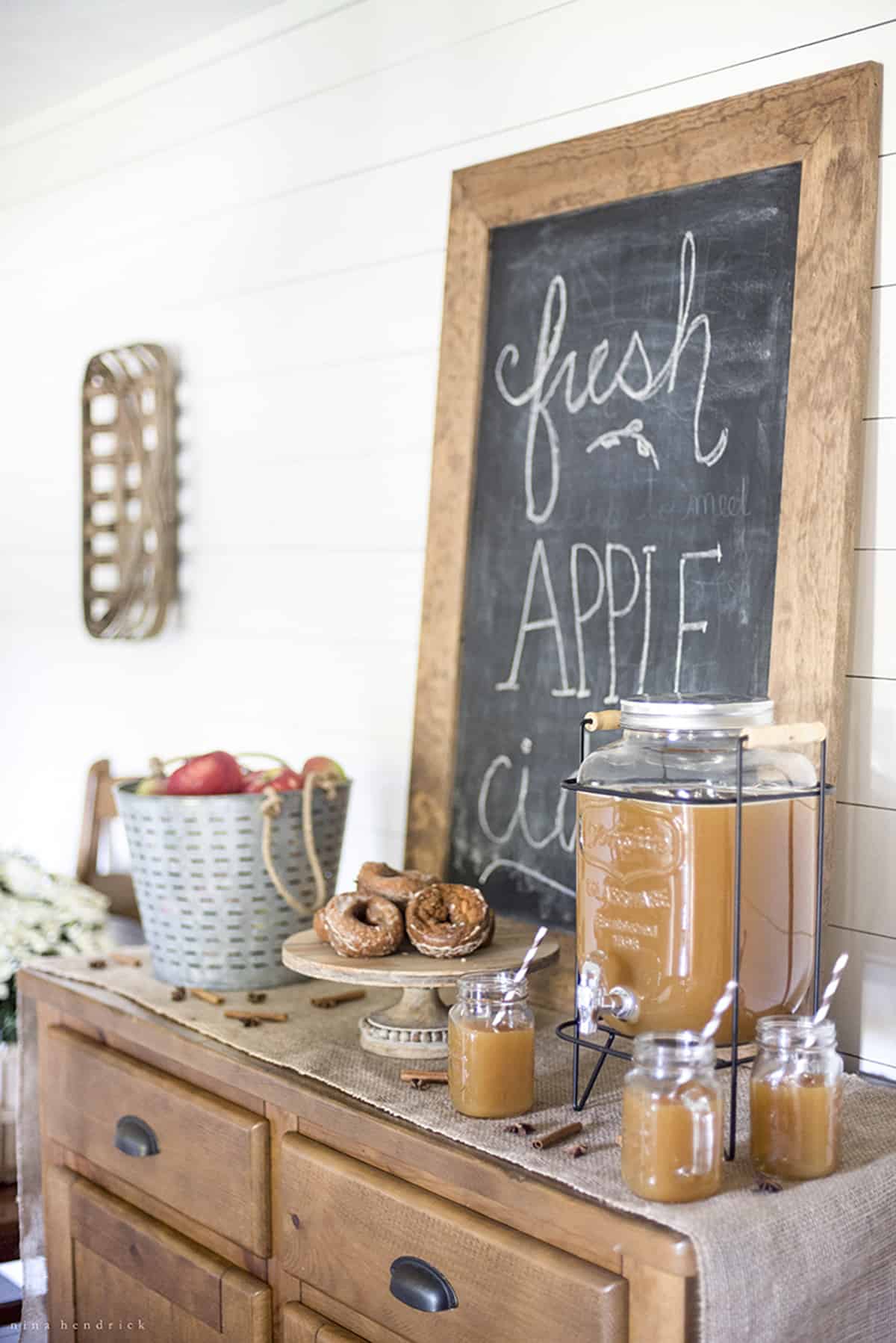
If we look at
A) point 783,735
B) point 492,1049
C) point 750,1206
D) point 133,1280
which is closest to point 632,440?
point 783,735

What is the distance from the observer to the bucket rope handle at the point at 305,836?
167 cm

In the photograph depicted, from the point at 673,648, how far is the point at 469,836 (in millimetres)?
425

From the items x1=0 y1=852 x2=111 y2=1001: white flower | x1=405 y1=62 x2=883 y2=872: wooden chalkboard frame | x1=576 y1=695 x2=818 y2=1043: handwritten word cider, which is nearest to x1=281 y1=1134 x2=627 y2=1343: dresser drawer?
x1=576 y1=695 x2=818 y2=1043: handwritten word cider

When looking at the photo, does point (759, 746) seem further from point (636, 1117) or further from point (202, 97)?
point (202, 97)

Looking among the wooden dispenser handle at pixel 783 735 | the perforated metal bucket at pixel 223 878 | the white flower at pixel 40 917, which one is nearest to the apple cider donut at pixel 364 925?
the perforated metal bucket at pixel 223 878

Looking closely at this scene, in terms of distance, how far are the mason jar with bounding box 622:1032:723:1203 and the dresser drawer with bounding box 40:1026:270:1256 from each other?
514mm

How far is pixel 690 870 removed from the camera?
119 centimetres

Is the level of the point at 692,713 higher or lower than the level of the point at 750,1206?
higher

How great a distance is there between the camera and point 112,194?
2.65m

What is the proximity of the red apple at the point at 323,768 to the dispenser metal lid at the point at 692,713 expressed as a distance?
57 cm

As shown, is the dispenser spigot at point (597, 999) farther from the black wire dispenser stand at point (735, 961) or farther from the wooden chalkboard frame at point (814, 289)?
the wooden chalkboard frame at point (814, 289)

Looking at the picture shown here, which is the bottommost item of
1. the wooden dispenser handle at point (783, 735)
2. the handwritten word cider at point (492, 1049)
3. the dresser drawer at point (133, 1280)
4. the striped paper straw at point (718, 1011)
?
the dresser drawer at point (133, 1280)

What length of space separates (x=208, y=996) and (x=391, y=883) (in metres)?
0.32

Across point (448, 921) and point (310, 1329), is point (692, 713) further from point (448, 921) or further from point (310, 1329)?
point (310, 1329)
